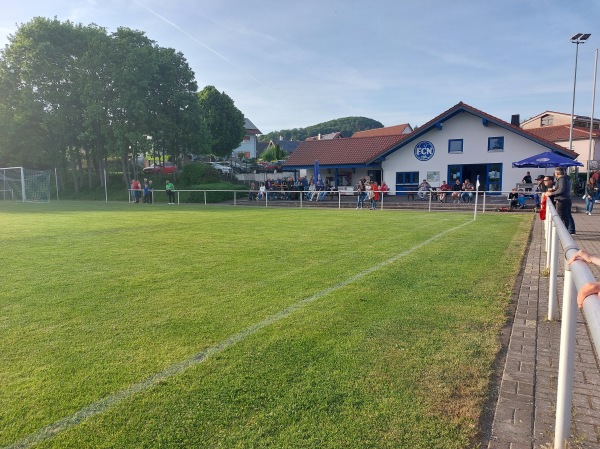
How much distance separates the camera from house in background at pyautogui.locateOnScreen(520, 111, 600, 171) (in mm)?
47094

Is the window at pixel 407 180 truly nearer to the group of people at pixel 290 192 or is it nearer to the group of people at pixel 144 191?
the group of people at pixel 290 192

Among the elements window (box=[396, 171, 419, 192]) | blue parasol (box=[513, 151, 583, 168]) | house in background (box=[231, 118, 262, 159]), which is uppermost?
house in background (box=[231, 118, 262, 159])

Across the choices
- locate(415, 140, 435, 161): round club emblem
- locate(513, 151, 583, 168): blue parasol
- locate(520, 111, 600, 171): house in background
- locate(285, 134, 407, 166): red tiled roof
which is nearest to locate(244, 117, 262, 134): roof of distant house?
locate(285, 134, 407, 166): red tiled roof

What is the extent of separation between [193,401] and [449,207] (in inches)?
826

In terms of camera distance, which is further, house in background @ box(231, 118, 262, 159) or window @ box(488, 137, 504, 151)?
house in background @ box(231, 118, 262, 159)

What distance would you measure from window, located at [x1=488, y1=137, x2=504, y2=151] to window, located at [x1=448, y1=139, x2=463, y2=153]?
189cm

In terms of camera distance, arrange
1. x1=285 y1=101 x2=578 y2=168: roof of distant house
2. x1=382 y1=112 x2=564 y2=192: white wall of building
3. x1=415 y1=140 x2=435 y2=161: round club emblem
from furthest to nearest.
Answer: x1=415 y1=140 x2=435 y2=161: round club emblem → x1=285 y1=101 x2=578 y2=168: roof of distant house → x1=382 y1=112 x2=564 y2=192: white wall of building

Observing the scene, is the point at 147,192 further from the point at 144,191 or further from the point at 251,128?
the point at 251,128

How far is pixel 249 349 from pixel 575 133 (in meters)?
55.6

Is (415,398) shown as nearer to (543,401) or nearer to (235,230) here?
(543,401)

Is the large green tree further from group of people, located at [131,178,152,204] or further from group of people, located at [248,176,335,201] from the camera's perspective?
group of people, located at [248,176,335,201]

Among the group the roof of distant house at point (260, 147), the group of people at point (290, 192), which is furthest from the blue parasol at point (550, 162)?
the roof of distant house at point (260, 147)

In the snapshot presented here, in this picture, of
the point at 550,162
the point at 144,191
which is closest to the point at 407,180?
the point at 550,162

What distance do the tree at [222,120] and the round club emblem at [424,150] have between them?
36.5 meters
